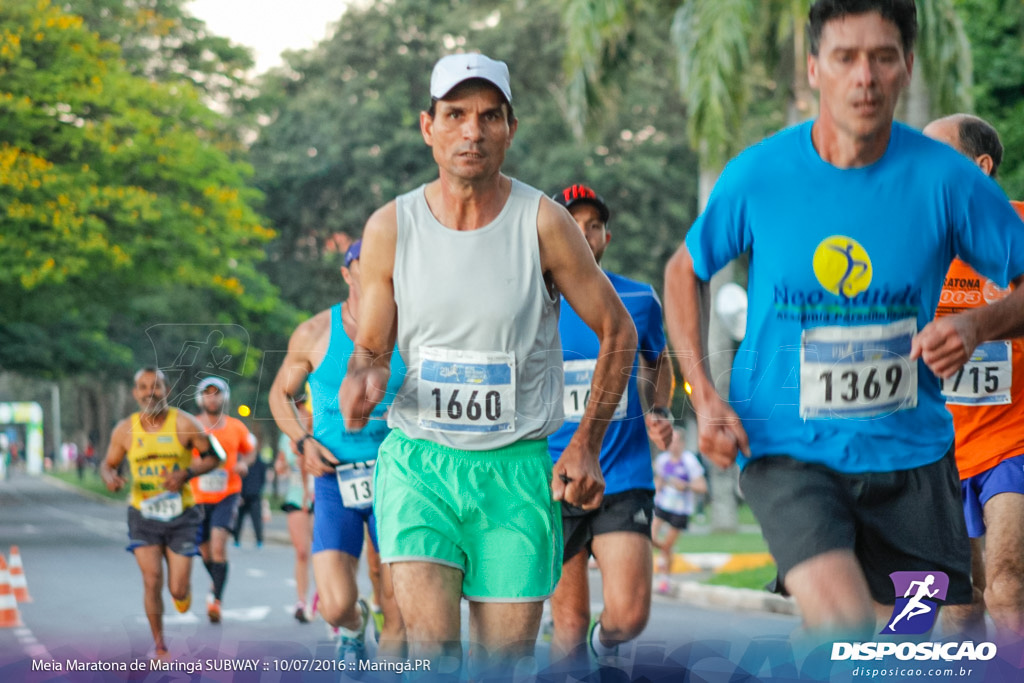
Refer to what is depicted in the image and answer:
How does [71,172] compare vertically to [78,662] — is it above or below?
above

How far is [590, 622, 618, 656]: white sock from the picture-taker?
20.9 feet

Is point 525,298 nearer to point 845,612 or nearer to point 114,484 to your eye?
point 845,612

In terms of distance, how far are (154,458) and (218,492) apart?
2933mm

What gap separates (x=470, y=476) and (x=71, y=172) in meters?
20.9

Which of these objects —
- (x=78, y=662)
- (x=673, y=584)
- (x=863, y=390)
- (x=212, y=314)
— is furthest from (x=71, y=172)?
(x=863, y=390)

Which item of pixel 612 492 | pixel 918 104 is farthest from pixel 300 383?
pixel 918 104

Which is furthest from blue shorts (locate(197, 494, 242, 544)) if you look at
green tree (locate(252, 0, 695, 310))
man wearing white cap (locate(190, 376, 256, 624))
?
green tree (locate(252, 0, 695, 310))

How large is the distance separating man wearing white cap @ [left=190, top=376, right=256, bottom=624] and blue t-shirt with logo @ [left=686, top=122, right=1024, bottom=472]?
26.0ft

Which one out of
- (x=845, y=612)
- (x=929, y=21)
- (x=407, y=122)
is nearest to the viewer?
(x=845, y=612)

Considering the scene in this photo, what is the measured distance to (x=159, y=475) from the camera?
970 cm

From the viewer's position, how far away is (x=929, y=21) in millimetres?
14945

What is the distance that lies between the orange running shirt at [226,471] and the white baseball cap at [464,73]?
26.1ft

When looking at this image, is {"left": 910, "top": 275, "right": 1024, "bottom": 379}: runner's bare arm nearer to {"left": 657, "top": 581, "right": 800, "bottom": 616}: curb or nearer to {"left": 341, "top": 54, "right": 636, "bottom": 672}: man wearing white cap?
{"left": 341, "top": 54, "right": 636, "bottom": 672}: man wearing white cap

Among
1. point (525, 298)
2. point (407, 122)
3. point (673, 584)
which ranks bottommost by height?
point (673, 584)
